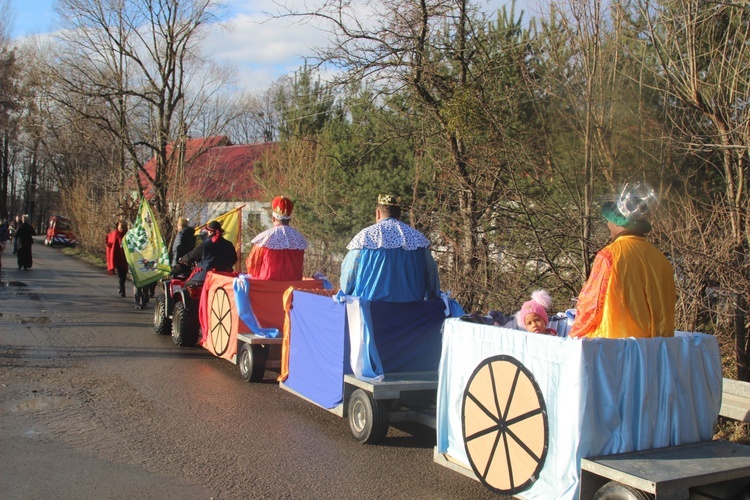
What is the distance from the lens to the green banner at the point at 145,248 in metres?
13.6

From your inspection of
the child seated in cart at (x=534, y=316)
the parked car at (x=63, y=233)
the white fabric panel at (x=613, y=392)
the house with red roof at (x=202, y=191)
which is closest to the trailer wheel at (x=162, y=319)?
the child seated in cart at (x=534, y=316)

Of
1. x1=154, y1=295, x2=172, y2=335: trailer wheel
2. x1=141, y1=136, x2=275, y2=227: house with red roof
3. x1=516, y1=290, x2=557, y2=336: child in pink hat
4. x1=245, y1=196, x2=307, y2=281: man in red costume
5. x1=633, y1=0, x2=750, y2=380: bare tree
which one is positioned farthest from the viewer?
x1=141, y1=136, x2=275, y2=227: house with red roof

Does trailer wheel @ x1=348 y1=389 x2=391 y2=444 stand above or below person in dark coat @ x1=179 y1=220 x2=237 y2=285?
below

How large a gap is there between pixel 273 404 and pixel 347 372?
4.99 ft

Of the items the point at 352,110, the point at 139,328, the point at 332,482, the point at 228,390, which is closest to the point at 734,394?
the point at 332,482

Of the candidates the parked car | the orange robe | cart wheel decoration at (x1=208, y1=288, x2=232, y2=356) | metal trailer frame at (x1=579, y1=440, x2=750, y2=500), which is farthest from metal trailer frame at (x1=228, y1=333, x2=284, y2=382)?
the parked car

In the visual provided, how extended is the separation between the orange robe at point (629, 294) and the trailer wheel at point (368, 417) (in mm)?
2184

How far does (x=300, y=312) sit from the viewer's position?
24.6 ft

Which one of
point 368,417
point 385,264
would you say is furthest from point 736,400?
point 385,264

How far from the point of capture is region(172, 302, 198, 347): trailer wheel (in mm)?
10688

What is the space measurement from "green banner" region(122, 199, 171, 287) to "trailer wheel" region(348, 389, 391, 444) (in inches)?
319

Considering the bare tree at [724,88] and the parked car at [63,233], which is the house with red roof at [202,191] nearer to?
the bare tree at [724,88]

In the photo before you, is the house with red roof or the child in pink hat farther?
the house with red roof

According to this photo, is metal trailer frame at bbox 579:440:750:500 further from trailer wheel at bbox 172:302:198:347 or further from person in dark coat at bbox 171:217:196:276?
person in dark coat at bbox 171:217:196:276
